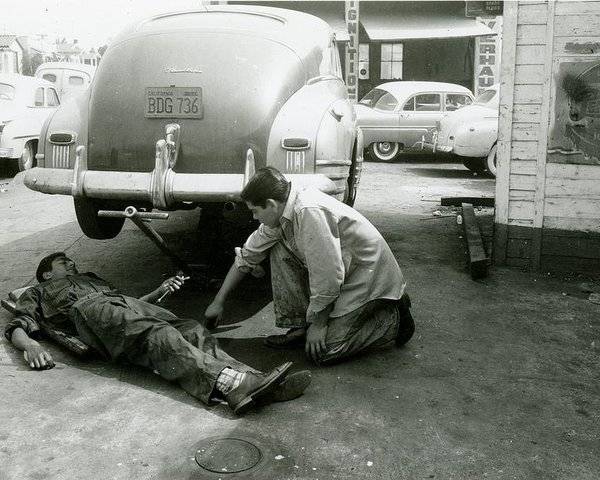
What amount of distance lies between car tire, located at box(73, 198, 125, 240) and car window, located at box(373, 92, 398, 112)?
9767 mm

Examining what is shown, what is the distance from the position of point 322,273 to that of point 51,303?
1.71 m

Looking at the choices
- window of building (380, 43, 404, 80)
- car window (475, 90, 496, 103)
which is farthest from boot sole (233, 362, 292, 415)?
window of building (380, 43, 404, 80)

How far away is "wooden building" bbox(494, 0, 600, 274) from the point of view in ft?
18.5

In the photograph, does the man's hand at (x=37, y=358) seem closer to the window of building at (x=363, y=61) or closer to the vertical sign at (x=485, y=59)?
the vertical sign at (x=485, y=59)

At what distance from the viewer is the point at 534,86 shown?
18.9 ft

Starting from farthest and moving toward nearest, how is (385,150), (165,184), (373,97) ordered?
(373,97), (385,150), (165,184)

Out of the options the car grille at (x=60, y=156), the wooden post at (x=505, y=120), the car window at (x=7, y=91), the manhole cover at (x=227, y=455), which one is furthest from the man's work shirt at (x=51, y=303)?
the car window at (x=7, y=91)

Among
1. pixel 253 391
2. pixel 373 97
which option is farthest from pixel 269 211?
pixel 373 97

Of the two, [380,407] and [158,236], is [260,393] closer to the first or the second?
[380,407]

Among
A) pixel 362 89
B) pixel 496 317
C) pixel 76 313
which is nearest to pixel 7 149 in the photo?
pixel 76 313

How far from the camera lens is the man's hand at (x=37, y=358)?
3.75m

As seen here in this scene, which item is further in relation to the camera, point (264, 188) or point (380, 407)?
point (264, 188)

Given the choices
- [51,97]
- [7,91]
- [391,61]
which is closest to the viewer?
[7,91]

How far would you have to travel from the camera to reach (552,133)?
5.74 m
